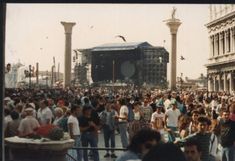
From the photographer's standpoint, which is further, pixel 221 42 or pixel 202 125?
pixel 221 42

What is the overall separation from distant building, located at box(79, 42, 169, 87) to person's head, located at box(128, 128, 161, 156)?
19.9m

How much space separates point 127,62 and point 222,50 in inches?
846

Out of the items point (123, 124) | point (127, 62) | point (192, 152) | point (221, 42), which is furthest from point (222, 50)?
point (192, 152)

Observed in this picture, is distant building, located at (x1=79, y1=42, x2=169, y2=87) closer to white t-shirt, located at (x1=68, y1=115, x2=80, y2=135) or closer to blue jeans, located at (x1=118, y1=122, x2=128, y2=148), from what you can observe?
blue jeans, located at (x1=118, y1=122, x2=128, y2=148)

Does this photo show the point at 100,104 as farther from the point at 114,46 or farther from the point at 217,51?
the point at 217,51

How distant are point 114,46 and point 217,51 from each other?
927 inches

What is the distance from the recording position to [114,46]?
127 ft

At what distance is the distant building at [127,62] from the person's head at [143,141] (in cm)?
1993

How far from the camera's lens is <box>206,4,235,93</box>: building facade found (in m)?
51.9

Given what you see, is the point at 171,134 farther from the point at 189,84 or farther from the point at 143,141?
the point at 189,84

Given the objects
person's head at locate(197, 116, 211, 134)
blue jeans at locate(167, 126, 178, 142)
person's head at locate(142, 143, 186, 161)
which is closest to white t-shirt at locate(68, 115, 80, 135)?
blue jeans at locate(167, 126, 178, 142)

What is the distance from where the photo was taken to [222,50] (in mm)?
56812

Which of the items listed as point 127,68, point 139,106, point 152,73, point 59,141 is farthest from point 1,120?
point 152,73

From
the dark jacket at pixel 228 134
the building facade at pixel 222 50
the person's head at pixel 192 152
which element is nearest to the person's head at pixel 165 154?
the person's head at pixel 192 152
